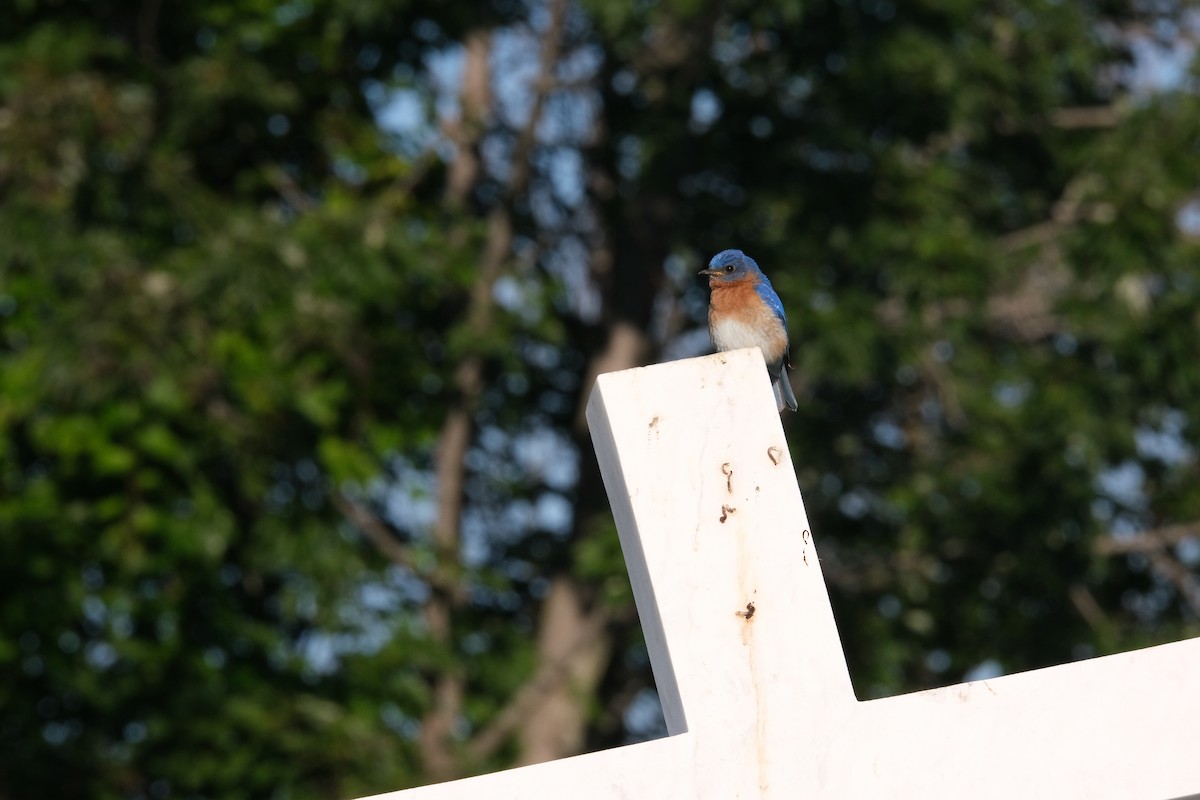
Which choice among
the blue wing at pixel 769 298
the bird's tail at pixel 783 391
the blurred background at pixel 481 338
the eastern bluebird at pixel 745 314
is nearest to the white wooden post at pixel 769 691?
the bird's tail at pixel 783 391

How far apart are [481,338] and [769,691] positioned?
22.0 feet

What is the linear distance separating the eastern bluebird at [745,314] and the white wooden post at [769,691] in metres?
1.87

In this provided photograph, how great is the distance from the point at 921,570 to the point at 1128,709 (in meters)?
7.15

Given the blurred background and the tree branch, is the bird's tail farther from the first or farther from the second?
the tree branch

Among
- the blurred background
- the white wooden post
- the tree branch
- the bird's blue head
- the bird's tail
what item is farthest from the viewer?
the tree branch

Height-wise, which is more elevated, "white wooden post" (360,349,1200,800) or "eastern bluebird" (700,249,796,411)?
"eastern bluebird" (700,249,796,411)

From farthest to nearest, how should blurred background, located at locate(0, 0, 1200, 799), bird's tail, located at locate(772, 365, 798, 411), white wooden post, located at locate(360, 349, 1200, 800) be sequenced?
blurred background, located at locate(0, 0, 1200, 799) → bird's tail, located at locate(772, 365, 798, 411) → white wooden post, located at locate(360, 349, 1200, 800)

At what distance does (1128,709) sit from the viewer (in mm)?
2805

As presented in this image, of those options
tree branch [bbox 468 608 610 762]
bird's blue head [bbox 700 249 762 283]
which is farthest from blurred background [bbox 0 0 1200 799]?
bird's blue head [bbox 700 249 762 283]

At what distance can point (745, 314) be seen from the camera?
5.01 meters

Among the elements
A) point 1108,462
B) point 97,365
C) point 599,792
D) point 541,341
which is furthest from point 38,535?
point 599,792

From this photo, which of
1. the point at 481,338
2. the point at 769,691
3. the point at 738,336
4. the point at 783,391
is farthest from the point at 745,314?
the point at 481,338

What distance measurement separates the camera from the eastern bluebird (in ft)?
16.2

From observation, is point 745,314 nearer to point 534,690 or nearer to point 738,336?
point 738,336
